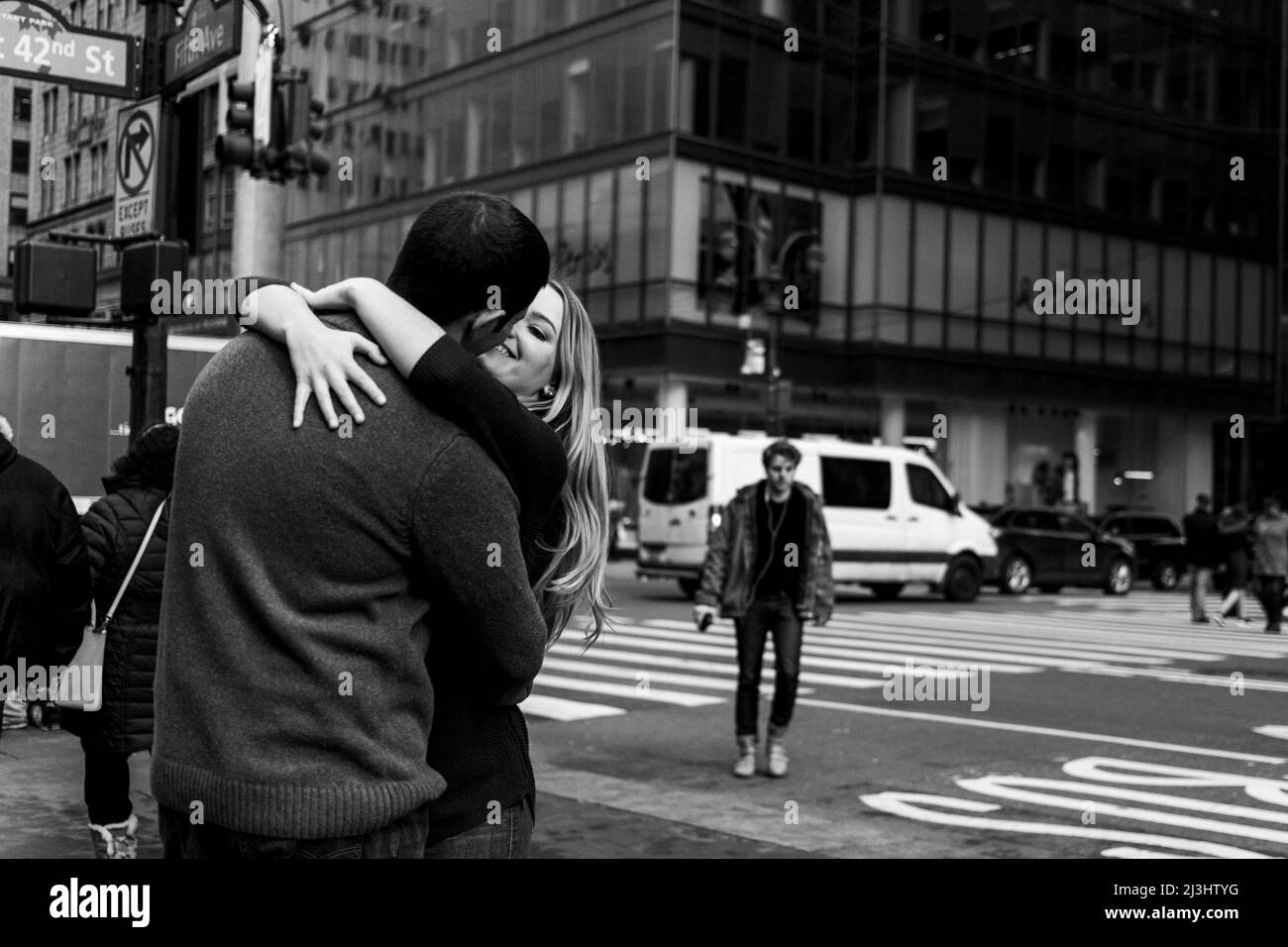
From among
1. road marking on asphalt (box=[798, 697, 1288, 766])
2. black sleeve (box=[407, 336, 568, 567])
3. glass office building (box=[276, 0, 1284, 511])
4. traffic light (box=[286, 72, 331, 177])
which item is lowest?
road marking on asphalt (box=[798, 697, 1288, 766])

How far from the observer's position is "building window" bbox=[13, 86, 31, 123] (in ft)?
22.7

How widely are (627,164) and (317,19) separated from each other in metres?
9.80

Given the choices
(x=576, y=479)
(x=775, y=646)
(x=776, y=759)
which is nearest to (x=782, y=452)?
(x=775, y=646)

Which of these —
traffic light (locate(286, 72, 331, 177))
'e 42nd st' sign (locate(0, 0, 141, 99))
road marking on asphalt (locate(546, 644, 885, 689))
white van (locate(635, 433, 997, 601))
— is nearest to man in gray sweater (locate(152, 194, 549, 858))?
'e 42nd st' sign (locate(0, 0, 141, 99))

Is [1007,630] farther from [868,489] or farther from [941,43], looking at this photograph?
[941,43]

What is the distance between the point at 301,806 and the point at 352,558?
0.33 metres

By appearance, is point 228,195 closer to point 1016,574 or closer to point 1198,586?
point 1198,586

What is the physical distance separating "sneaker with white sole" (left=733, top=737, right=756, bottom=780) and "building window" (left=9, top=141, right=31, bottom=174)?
15.6 ft

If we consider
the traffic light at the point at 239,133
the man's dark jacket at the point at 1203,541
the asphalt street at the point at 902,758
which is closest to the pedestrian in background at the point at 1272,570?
the man's dark jacket at the point at 1203,541

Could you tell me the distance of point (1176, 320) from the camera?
1566 inches

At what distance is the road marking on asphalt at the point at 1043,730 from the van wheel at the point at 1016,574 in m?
15.5

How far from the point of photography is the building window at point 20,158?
6609mm

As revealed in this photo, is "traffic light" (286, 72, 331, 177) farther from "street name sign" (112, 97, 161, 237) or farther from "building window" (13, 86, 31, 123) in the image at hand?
"building window" (13, 86, 31, 123)
